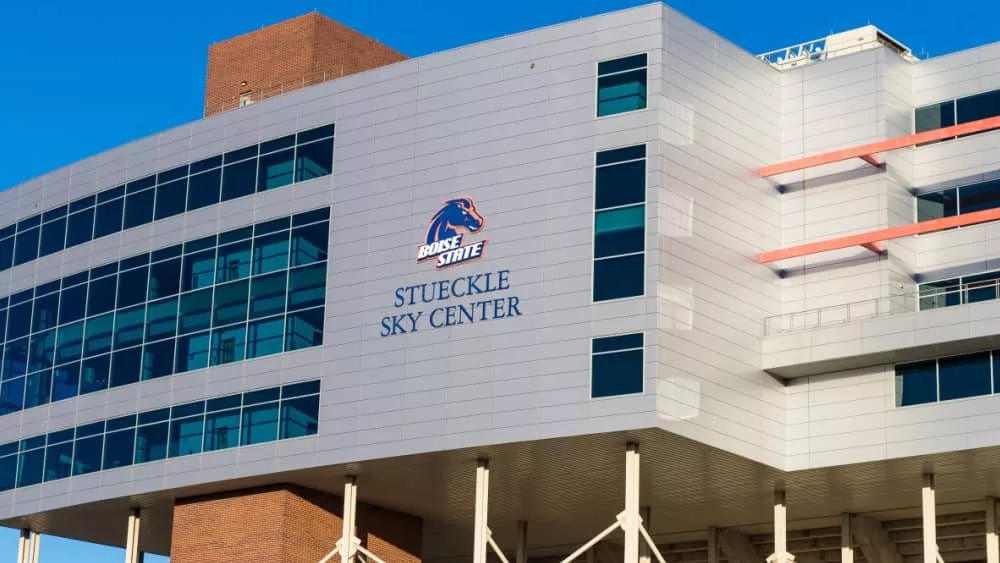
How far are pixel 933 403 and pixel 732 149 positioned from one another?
30.1 feet

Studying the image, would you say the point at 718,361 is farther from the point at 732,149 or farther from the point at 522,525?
the point at 522,525

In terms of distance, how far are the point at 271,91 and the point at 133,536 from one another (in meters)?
15.9

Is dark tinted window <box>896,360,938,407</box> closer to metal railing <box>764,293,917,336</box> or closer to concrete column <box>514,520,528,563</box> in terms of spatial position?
metal railing <box>764,293,917,336</box>

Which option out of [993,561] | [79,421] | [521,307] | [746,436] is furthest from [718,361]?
[79,421]

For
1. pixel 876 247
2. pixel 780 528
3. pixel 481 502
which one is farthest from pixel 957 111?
pixel 481 502

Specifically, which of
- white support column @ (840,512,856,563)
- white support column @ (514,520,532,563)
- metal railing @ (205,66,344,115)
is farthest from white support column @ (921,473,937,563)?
metal railing @ (205,66,344,115)

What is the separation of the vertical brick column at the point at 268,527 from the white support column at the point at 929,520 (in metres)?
17.4

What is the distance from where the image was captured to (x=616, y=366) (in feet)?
171

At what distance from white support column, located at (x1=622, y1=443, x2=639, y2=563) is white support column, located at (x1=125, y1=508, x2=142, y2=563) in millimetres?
18551

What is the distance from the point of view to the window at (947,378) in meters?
52.4

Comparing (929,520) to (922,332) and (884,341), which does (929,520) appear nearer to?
(884,341)

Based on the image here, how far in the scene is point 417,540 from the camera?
63.8 m

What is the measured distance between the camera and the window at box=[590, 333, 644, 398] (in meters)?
51.6

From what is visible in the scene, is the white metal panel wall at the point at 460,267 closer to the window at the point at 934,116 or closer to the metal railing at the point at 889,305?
the metal railing at the point at 889,305
